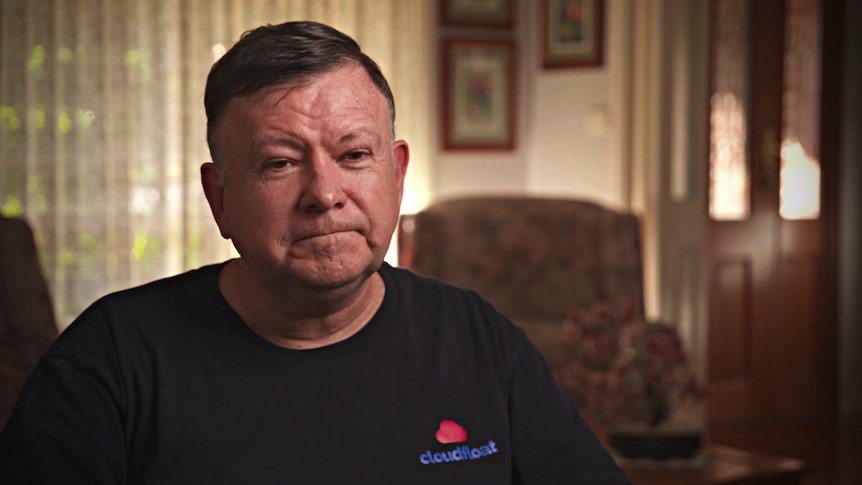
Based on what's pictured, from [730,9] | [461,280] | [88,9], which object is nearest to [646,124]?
[730,9]

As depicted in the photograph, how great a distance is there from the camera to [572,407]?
128 centimetres

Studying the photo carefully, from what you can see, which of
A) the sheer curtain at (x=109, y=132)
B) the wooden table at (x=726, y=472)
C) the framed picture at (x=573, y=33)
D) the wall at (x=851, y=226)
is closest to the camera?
the wooden table at (x=726, y=472)

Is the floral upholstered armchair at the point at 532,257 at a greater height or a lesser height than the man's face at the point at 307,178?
lesser

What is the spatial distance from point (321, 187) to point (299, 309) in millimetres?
143

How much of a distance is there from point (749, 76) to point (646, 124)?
0.84 meters

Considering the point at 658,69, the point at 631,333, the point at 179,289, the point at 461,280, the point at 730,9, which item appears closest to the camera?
the point at 179,289

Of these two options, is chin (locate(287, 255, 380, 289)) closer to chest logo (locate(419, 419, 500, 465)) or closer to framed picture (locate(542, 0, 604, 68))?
chest logo (locate(419, 419, 500, 465))

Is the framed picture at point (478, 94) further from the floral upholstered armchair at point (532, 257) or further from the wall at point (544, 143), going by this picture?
the floral upholstered armchair at point (532, 257)

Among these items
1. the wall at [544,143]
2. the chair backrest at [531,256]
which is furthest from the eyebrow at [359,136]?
the wall at [544,143]

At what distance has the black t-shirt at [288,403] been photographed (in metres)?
1.08

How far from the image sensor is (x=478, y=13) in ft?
17.2

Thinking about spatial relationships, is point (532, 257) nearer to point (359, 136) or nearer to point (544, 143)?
point (544, 143)

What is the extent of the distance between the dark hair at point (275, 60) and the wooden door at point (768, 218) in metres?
4.27

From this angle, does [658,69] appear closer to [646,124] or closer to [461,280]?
[646,124]
